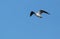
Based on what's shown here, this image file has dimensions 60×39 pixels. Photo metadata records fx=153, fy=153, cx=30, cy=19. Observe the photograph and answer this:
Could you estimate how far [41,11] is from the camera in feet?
69.3

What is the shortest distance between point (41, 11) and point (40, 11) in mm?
202

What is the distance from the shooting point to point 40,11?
69.8 feet
